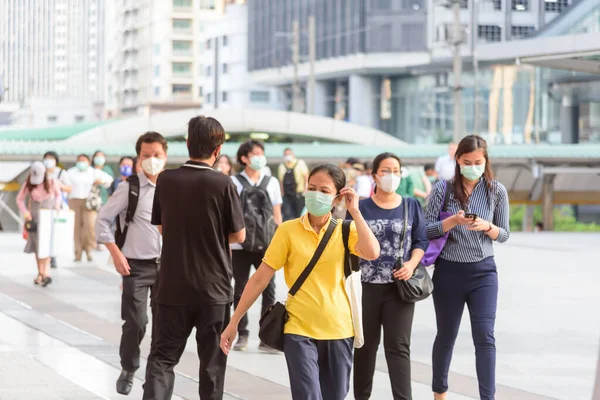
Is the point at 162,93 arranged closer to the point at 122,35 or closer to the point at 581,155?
the point at 122,35

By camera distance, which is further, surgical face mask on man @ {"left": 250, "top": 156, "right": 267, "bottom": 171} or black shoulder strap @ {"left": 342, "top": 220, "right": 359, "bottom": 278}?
surgical face mask on man @ {"left": 250, "top": 156, "right": 267, "bottom": 171}

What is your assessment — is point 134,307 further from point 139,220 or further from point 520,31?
point 520,31

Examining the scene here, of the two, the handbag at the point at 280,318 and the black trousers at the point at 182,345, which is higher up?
the handbag at the point at 280,318

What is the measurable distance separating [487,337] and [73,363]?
12.7 ft

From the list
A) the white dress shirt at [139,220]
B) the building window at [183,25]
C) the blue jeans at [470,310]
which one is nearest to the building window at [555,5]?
the white dress shirt at [139,220]

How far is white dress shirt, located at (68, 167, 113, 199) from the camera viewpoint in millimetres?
20531

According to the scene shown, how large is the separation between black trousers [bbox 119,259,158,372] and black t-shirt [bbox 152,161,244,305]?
1993mm

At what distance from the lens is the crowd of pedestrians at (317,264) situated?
608 centimetres

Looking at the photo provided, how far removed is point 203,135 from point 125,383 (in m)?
2.66

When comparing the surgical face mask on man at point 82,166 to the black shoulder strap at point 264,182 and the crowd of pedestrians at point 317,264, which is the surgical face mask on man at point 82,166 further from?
the crowd of pedestrians at point 317,264

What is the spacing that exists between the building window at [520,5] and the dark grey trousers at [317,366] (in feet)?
234

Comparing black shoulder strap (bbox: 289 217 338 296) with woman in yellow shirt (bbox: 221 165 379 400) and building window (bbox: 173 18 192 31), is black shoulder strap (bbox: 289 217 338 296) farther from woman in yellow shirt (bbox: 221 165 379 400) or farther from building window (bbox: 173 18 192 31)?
building window (bbox: 173 18 192 31)

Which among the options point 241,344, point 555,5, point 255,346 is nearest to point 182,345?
point 241,344

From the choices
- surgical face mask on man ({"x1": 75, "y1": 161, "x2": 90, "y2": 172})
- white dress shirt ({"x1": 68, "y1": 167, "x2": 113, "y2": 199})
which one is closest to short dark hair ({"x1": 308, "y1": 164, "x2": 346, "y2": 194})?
white dress shirt ({"x1": 68, "y1": 167, "x2": 113, "y2": 199})
